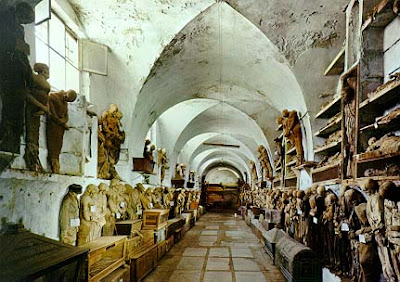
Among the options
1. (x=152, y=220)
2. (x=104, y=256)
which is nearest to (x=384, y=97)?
(x=104, y=256)

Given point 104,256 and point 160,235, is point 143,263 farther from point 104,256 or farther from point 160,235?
point 160,235

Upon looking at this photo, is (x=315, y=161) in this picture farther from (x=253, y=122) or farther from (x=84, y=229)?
(x=253, y=122)

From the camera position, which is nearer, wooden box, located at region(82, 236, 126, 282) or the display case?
the display case

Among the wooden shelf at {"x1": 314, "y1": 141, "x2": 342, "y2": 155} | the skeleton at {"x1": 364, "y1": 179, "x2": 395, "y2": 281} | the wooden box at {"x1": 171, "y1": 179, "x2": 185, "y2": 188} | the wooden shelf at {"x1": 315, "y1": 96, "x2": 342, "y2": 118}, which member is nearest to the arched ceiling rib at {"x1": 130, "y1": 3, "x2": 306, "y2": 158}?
the wooden shelf at {"x1": 315, "y1": 96, "x2": 342, "y2": 118}

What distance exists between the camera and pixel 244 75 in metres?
10.1

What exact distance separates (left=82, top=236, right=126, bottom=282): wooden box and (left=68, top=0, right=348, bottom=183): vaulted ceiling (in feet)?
10.7

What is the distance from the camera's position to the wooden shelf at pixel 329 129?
629 cm

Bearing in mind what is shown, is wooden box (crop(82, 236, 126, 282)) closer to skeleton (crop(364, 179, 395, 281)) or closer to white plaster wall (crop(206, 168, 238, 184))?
skeleton (crop(364, 179, 395, 281))

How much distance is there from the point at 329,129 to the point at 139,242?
4.91 meters

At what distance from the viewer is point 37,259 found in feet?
11.0

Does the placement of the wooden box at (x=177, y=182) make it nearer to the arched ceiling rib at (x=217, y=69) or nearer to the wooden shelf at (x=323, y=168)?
the arched ceiling rib at (x=217, y=69)

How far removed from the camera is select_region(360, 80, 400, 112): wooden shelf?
12.8 ft

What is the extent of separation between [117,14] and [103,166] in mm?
3264

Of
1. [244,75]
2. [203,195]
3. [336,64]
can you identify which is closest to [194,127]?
[244,75]
